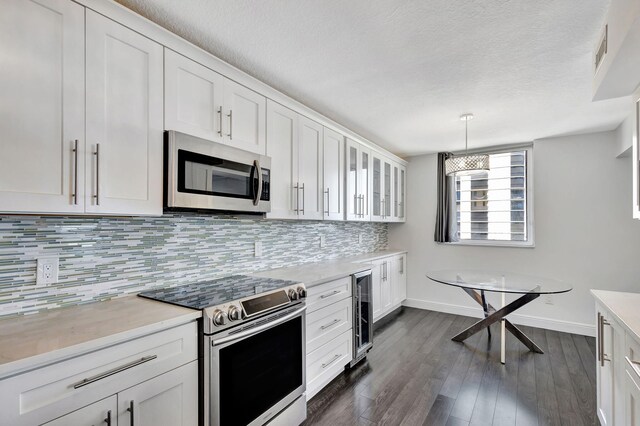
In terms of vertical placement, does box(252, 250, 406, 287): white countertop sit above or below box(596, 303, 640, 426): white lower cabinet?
above

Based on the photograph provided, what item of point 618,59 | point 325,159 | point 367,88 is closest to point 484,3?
point 618,59

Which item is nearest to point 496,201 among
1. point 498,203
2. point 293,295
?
point 498,203

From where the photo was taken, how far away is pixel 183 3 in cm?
157

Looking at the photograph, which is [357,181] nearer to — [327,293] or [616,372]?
[327,293]

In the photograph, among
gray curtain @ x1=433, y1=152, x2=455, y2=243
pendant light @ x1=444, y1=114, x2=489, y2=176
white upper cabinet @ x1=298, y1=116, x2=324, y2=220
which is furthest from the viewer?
gray curtain @ x1=433, y1=152, x2=455, y2=243

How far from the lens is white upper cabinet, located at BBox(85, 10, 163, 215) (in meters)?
1.41

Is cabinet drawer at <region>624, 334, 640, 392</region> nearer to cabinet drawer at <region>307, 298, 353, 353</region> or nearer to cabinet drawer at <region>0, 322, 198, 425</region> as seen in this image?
cabinet drawer at <region>307, 298, 353, 353</region>

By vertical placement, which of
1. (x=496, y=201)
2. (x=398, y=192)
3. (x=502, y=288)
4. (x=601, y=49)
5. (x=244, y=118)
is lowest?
(x=502, y=288)

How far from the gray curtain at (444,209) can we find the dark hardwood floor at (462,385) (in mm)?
1441

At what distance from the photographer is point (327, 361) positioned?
2.48 m

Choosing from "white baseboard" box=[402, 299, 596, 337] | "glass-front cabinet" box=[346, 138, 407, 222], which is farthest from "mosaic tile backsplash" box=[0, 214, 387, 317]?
"white baseboard" box=[402, 299, 596, 337]

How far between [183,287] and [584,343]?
13.8ft

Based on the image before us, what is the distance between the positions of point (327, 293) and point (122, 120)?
5.83ft

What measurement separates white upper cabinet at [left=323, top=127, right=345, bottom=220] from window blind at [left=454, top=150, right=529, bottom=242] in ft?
6.20
